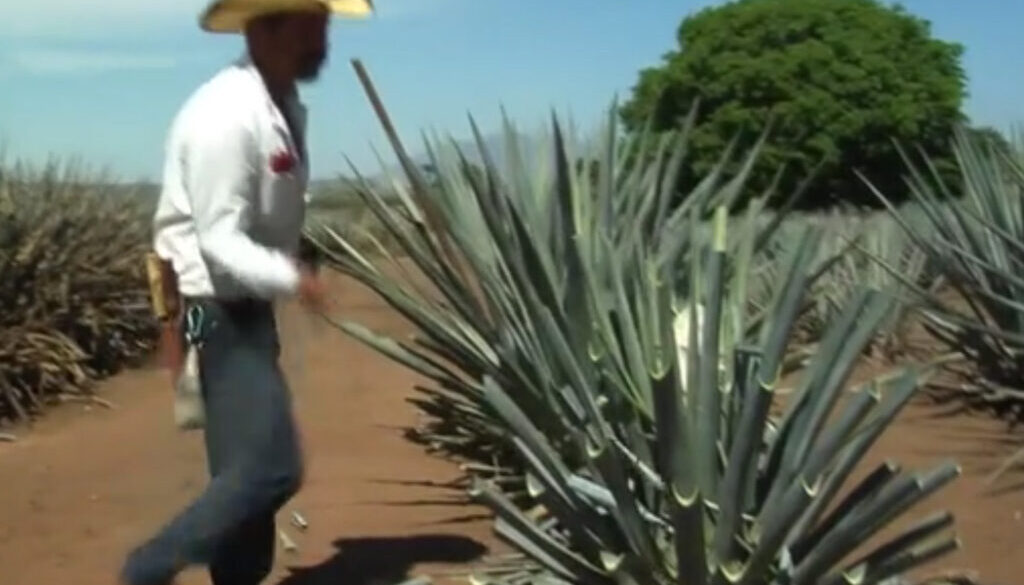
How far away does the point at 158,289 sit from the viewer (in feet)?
21.3

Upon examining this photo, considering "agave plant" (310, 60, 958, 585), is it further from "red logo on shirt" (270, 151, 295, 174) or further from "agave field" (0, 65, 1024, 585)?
"red logo on shirt" (270, 151, 295, 174)

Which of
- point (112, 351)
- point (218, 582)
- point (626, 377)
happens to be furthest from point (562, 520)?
point (112, 351)

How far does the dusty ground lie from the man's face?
1005 millimetres

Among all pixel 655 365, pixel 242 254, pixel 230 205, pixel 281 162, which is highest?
pixel 281 162

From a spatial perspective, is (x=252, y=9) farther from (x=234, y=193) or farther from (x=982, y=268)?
(x=982, y=268)

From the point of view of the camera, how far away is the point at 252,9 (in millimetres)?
6281

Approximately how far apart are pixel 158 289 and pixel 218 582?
0.86 meters

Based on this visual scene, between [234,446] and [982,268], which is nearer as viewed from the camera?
[234,446]

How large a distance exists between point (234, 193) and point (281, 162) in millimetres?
217

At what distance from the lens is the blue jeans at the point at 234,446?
244 inches

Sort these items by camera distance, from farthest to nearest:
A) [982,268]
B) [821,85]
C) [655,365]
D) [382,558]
A: [821,85] < [982,268] < [382,558] < [655,365]

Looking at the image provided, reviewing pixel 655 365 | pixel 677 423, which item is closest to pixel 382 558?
pixel 655 365

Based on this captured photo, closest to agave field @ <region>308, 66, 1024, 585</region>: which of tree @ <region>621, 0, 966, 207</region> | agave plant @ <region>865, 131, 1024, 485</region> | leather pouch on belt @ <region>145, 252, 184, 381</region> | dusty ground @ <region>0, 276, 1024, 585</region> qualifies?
dusty ground @ <region>0, 276, 1024, 585</region>

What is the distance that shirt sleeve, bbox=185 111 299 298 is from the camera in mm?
6023
